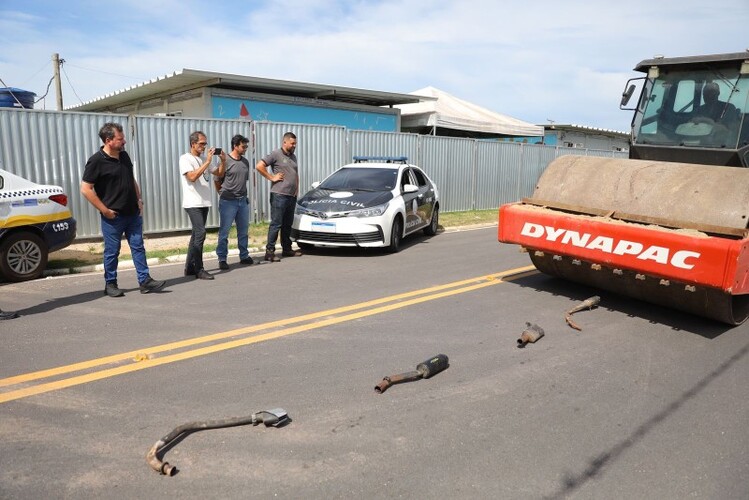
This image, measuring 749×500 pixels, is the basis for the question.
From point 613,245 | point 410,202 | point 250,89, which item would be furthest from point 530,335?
point 250,89

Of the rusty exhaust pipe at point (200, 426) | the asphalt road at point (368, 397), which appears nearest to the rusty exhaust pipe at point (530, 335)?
the asphalt road at point (368, 397)

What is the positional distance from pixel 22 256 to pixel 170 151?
481 centimetres

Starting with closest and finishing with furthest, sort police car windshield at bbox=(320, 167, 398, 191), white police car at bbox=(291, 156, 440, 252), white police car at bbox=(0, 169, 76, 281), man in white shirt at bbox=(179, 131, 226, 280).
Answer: white police car at bbox=(0, 169, 76, 281), man in white shirt at bbox=(179, 131, 226, 280), white police car at bbox=(291, 156, 440, 252), police car windshield at bbox=(320, 167, 398, 191)

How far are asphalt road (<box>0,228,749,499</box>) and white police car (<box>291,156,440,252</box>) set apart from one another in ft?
9.17

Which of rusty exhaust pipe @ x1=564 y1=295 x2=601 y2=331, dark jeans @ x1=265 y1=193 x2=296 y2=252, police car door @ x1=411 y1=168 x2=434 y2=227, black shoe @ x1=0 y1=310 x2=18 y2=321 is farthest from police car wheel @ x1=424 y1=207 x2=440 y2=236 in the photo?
black shoe @ x1=0 y1=310 x2=18 y2=321

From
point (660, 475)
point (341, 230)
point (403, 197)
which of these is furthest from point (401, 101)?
point (660, 475)

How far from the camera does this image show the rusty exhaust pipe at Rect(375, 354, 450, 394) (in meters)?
4.12

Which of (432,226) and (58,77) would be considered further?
(58,77)

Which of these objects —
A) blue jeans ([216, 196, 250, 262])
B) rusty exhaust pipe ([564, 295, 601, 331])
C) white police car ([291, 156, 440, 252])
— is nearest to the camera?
rusty exhaust pipe ([564, 295, 601, 331])

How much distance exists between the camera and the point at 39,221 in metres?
7.66

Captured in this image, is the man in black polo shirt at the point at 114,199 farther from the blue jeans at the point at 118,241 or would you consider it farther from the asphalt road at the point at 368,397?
the asphalt road at the point at 368,397

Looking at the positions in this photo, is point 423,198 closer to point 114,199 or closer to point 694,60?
point 694,60

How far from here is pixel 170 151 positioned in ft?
38.7

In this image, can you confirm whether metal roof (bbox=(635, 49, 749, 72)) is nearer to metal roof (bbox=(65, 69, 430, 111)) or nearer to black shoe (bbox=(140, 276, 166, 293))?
black shoe (bbox=(140, 276, 166, 293))
